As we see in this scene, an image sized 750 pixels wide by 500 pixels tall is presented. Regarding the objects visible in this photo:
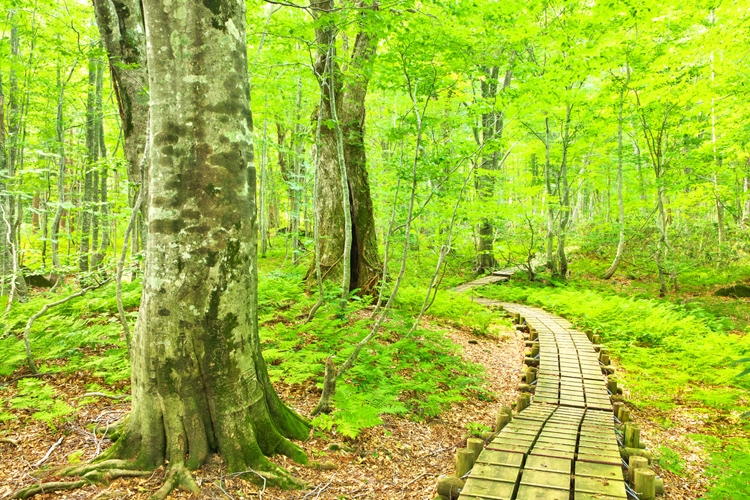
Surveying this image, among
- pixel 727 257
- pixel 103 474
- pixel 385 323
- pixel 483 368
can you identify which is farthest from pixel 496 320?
pixel 727 257

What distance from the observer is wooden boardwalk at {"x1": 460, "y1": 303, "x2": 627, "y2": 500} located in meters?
3.26

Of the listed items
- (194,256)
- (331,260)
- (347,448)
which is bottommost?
(347,448)

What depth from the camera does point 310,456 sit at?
371cm

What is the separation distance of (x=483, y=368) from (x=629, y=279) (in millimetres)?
13079

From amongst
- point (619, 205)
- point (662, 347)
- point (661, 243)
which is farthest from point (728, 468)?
point (619, 205)

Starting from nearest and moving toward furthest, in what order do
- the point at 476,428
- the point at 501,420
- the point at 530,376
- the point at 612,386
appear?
the point at 501,420 < the point at 476,428 < the point at 612,386 < the point at 530,376

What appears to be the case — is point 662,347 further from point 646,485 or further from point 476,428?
point 646,485

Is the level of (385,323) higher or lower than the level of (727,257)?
lower

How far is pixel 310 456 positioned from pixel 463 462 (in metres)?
1.43

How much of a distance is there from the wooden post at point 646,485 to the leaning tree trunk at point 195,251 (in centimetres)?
324

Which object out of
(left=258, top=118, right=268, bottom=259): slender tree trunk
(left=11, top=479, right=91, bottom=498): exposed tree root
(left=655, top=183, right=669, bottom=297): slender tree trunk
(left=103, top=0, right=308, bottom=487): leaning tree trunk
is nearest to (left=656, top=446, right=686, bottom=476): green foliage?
(left=103, top=0, right=308, bottom=487): leaning tree trunk

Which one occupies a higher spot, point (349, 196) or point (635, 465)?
point (349, 196)

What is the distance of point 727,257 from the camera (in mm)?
15891

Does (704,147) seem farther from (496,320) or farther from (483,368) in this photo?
(483,368)
